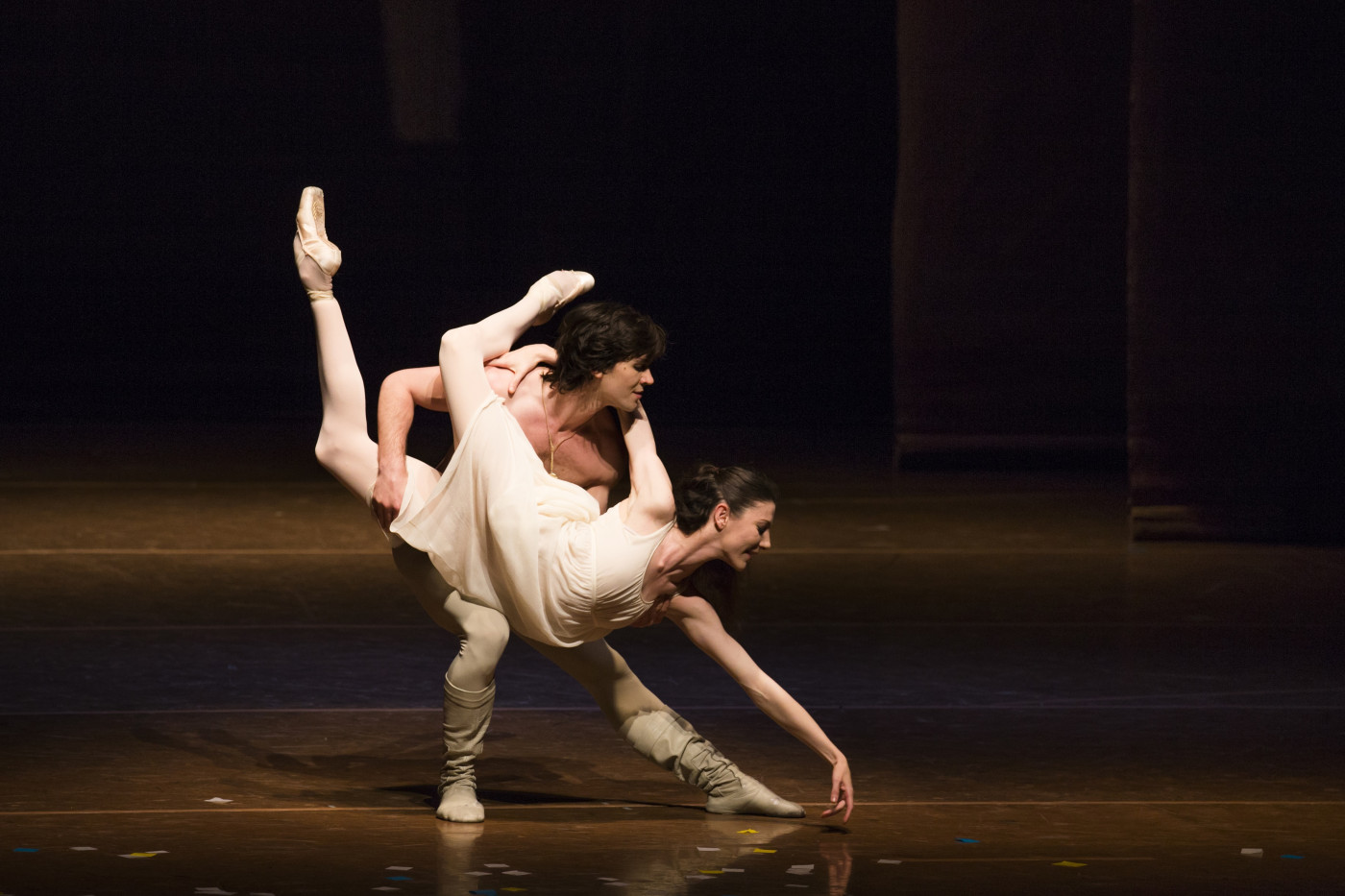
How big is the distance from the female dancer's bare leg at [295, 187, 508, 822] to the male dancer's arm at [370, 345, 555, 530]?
0.15 feet

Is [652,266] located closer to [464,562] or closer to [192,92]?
[192,92]

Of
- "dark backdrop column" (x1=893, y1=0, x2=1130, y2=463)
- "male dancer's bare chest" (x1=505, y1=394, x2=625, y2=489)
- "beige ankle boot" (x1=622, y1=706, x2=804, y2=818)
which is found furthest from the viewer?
"dark backdrop column" (x1=893, y1=0, x2=1130, y2=463)

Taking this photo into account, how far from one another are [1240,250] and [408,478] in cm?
481

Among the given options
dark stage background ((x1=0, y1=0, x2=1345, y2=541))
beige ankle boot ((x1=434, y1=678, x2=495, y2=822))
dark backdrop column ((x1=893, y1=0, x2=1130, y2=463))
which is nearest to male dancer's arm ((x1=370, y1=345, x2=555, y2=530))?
beige ankle boot ((x1=434, y1=678, x2=495, y2=822))

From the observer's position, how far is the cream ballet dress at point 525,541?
4.01m

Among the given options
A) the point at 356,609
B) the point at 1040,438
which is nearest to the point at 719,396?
the point at 1040,438

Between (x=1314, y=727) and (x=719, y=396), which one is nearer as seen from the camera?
(x=1314, y=727)

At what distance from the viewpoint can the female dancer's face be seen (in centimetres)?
398

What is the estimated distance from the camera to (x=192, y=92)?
13312 millimetres

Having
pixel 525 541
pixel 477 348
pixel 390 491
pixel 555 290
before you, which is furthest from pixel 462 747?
pixel 555 290

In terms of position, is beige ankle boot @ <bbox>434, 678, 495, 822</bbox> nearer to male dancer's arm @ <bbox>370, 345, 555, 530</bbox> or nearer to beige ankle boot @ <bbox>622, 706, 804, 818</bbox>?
beige ankle boot @ <bbox>622, 706, 804, 818</bbox>

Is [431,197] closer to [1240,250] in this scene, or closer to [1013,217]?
[1013,217]

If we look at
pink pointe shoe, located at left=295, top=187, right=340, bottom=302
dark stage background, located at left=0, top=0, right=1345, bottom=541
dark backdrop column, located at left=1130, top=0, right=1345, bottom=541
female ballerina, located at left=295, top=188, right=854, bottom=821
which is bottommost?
female ballerina, located at left=295, top=188, right=854, bottom=821

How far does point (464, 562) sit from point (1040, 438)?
7.55 m
